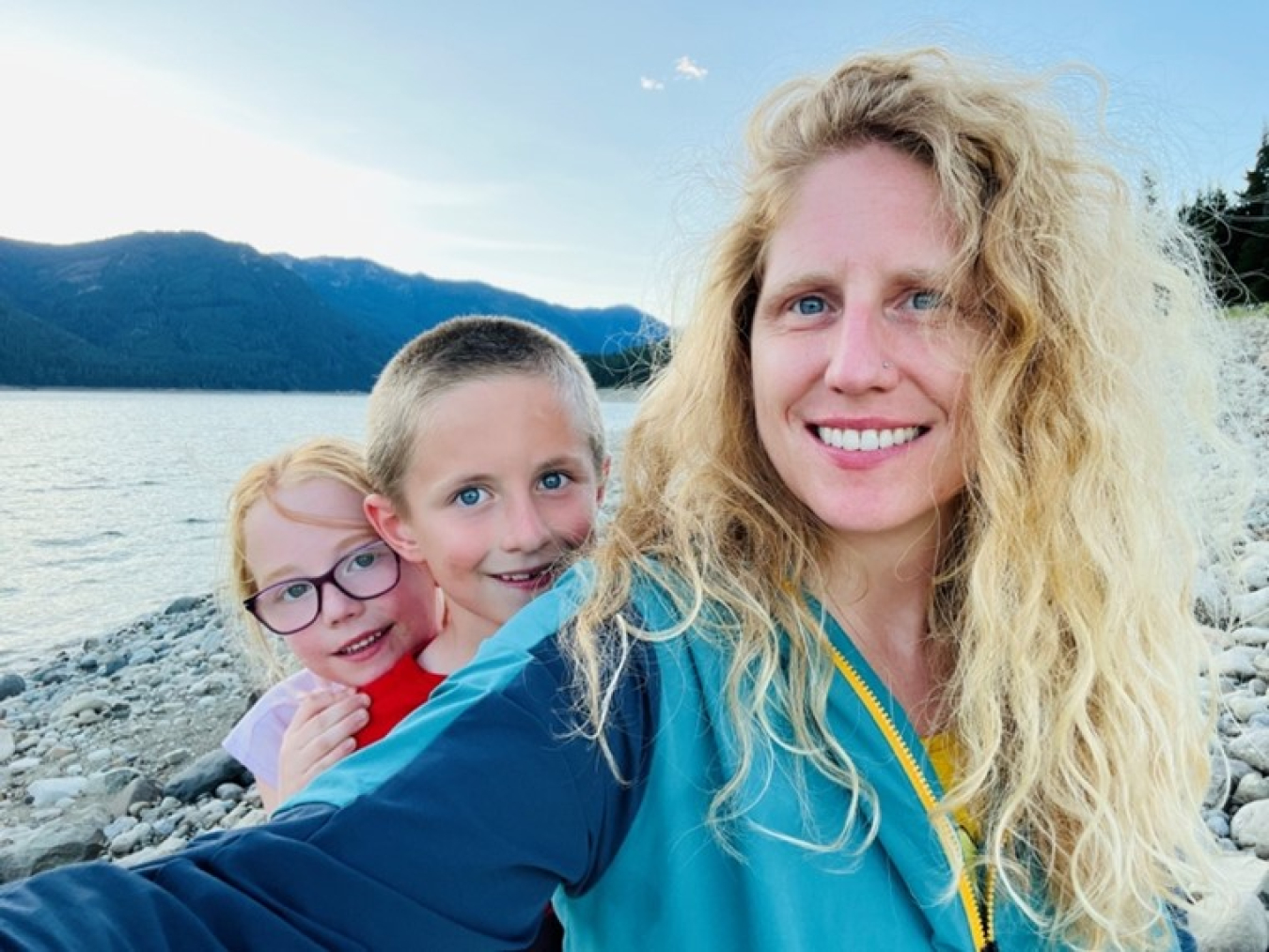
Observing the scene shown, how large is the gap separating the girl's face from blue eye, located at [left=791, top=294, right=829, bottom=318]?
1448 mm

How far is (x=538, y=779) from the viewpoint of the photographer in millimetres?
1139

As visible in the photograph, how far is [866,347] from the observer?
1.56m

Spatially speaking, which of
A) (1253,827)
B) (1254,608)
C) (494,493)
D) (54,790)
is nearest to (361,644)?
(494,493)

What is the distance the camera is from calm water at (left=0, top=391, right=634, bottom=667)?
12.5m

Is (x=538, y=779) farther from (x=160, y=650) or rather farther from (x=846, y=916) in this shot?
(x=160, y=650)

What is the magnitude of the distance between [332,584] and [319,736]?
44 cm

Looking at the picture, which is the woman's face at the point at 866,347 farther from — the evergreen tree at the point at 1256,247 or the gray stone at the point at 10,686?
the evergreen tree at the point at 1256,247

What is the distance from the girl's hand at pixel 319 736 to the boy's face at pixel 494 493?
0.42 metres

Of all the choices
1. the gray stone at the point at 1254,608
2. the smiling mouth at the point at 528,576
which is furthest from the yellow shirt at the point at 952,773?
the gray stone at the point at 1254,608

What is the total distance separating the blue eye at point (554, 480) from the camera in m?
2.28

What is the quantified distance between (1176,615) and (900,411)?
2.77 feet

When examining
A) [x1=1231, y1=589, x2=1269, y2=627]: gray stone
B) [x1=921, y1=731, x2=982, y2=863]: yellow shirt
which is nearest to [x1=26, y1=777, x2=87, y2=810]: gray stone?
[x1=921, y1=731, x2=982, y2=863]: yellow shirt

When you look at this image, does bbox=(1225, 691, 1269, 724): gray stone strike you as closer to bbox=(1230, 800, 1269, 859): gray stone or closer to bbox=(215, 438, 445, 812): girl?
bbox=(1230, 800, 1269, 859): gray stone

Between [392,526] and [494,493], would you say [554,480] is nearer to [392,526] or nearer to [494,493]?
[494,493]
